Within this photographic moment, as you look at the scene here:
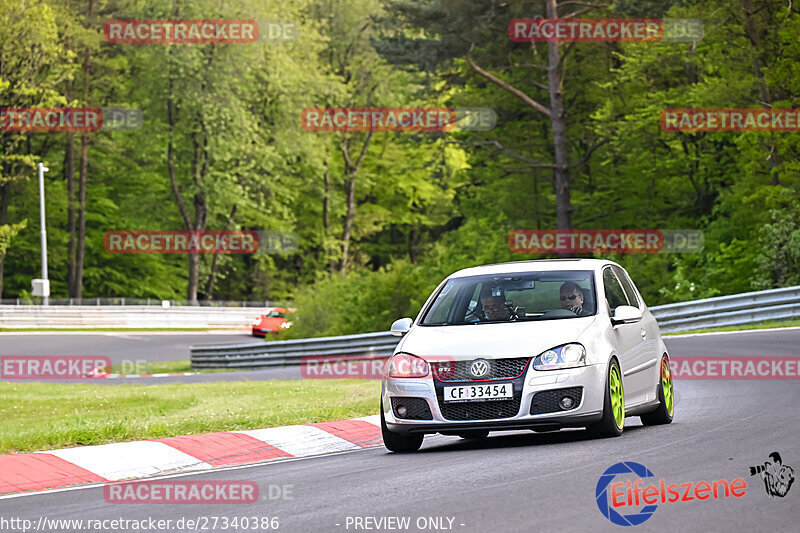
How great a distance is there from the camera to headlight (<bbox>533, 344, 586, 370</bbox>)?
998 centimetres

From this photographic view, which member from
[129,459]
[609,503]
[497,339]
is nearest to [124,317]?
[129,459]

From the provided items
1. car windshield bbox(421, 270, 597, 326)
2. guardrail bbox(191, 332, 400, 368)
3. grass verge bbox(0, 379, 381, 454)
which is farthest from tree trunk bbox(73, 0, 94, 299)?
car windshield bbox(421, 270, 597, 326)

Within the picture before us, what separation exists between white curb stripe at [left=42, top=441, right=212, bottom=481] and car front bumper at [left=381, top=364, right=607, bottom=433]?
201cm

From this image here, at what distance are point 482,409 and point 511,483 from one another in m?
1.88

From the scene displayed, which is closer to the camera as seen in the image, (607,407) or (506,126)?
(607,407)

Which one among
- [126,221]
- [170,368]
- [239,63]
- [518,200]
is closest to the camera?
[170,368]

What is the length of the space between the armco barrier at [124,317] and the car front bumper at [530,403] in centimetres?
4293

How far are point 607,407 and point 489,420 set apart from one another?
106 centimetres

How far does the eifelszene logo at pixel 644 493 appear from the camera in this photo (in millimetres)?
6875

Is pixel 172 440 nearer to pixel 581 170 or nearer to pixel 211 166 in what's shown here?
pixel 581 170

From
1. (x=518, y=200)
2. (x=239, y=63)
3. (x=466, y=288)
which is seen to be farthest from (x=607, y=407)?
(x=239, y=63)

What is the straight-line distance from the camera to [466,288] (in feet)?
38.0

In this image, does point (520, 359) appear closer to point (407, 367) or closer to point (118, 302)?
point (407, 367)

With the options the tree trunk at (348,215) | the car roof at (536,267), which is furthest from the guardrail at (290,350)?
the tree trunk at (348,215)
